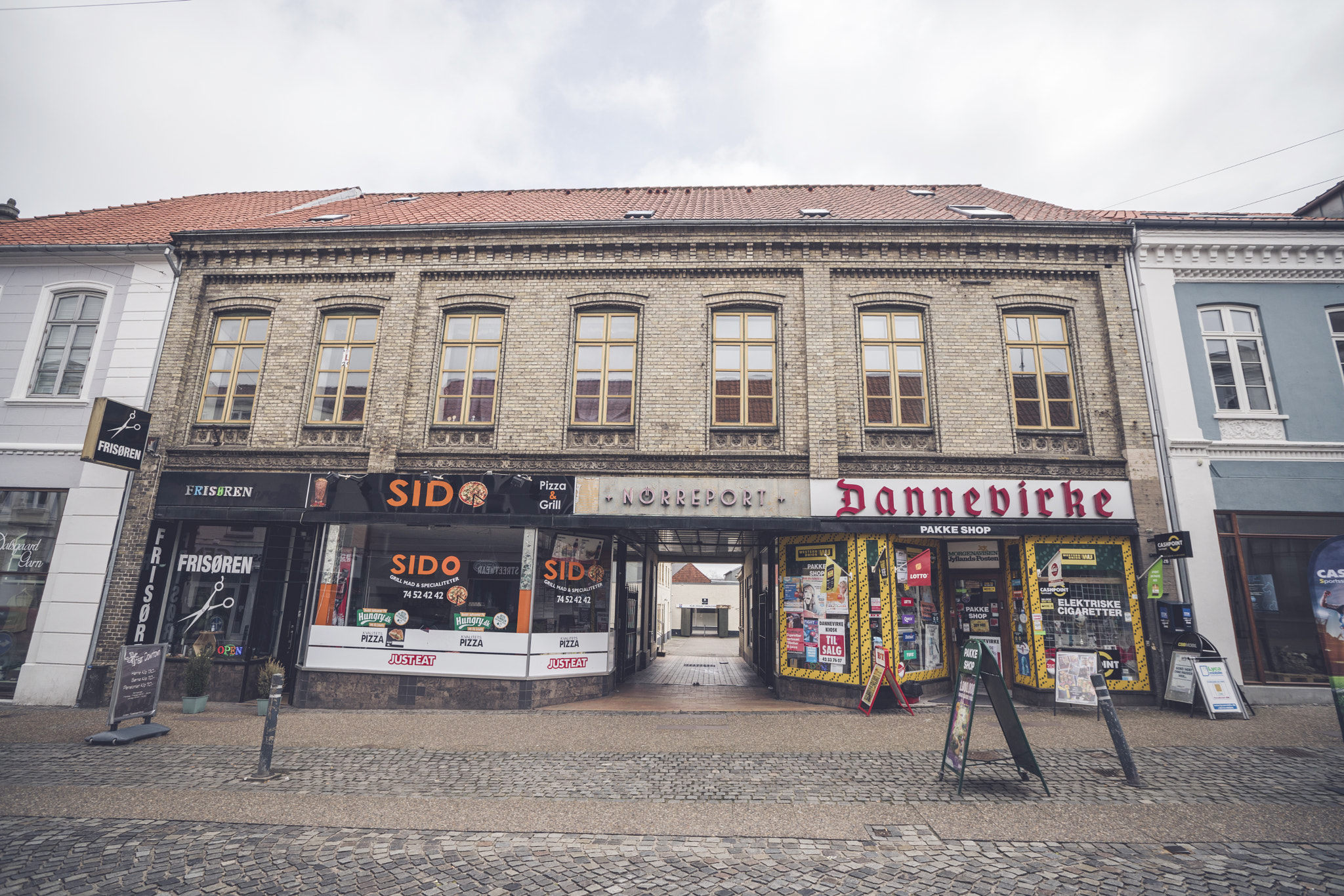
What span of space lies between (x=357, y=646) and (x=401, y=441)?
376 centimetres

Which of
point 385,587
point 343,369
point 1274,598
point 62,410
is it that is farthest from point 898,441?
point 62,410

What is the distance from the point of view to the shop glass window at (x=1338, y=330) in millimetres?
11531

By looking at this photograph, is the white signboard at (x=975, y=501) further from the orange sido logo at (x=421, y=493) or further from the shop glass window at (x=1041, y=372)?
the orange sido logo at (x=421, y=493)

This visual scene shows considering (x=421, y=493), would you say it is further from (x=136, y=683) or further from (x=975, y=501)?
(x=975, y=501)

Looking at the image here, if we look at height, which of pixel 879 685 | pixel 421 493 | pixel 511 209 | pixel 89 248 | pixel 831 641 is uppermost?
pixel 511 209

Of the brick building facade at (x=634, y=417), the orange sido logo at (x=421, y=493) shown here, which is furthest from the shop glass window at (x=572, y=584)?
the orange sido logo at (x=421, y=493)

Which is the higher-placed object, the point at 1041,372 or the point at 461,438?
the point at 1041,372

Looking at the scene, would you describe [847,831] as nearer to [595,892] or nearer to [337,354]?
[595,892]

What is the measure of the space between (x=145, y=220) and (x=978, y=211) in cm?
1920

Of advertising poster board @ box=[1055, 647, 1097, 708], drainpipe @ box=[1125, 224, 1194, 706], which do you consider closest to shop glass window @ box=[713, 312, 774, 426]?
advertising poster board @ box=[1055, 647, 1097, 708]

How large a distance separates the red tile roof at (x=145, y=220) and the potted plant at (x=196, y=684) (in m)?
8.61

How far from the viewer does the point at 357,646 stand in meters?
10.8

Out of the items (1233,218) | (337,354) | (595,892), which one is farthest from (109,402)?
(1233,218)

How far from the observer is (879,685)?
10.0 meters
